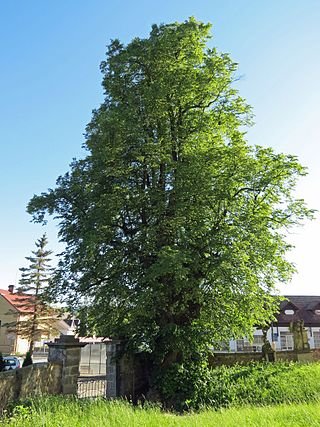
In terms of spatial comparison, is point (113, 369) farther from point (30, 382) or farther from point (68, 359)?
point (30, 382)

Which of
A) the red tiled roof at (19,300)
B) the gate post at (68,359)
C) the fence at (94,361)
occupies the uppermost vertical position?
the red tiled roof at (19,300)

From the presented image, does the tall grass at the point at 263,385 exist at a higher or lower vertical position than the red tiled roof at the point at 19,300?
lower

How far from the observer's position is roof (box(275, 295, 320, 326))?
102 ft

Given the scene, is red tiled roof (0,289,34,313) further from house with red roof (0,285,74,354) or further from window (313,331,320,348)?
window (313,331,320,348)

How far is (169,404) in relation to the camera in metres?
9.92

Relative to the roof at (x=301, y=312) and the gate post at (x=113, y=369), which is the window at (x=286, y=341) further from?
the gate post at (x=113, y=369)

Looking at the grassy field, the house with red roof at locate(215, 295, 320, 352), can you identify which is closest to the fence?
the grassy field

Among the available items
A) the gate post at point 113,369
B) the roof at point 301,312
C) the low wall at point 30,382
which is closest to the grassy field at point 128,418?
the low wall at point 30,382

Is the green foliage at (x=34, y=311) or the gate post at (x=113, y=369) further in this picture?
the green foliage at (x=34, y=311)

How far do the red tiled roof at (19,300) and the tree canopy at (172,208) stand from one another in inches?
1019

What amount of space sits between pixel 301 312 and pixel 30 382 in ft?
97.5

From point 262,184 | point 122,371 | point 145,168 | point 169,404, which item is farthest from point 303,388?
point 145,168

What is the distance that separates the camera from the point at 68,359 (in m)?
7.93

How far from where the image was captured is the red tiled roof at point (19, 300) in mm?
35481
